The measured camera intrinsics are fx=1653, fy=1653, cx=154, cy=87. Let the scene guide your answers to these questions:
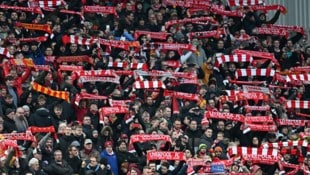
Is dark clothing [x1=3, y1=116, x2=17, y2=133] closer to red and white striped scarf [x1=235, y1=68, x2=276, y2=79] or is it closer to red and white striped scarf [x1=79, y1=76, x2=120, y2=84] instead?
red and white striped scarf [x1=79, y1=76, x2=120, y2=84]

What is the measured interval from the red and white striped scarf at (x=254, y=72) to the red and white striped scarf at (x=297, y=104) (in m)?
1.21

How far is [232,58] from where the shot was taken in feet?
137

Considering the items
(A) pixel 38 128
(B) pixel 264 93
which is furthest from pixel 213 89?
(A) pixel 38 128

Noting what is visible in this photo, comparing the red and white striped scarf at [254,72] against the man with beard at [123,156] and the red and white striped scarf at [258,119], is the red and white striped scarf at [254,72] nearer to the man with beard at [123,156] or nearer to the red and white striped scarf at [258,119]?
the red and white striped scarf at [258,119]

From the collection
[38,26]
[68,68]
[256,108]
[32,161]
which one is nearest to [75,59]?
[68,68]

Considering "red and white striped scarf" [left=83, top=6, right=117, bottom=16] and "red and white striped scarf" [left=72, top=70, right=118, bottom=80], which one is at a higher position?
"red and white striped scarf" [left=83, top=6, right=117, bottom=16]

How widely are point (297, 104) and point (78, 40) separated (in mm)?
5692

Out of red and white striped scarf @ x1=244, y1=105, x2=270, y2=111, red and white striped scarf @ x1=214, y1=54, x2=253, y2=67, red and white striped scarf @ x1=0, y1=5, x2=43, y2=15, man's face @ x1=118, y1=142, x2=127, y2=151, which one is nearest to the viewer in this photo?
man's face @ x1=118, y1=142, x2=127, y2=151

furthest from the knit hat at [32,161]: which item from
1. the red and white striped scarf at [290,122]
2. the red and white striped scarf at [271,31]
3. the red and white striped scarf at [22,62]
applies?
the red and white striped scarf at [271,31]

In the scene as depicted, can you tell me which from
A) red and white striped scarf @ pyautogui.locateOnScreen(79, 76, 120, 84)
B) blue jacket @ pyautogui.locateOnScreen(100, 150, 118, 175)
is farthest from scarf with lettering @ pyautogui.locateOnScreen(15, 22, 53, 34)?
blue jacket @ pyautogui.locateOnScreen(100, 150, 118, 175)

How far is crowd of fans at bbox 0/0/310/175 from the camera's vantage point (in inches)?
1325

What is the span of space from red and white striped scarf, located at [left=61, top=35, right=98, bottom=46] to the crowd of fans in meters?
0.06

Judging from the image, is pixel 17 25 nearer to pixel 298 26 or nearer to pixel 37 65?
pixel 37 65

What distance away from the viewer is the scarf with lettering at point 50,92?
36.3 meters
